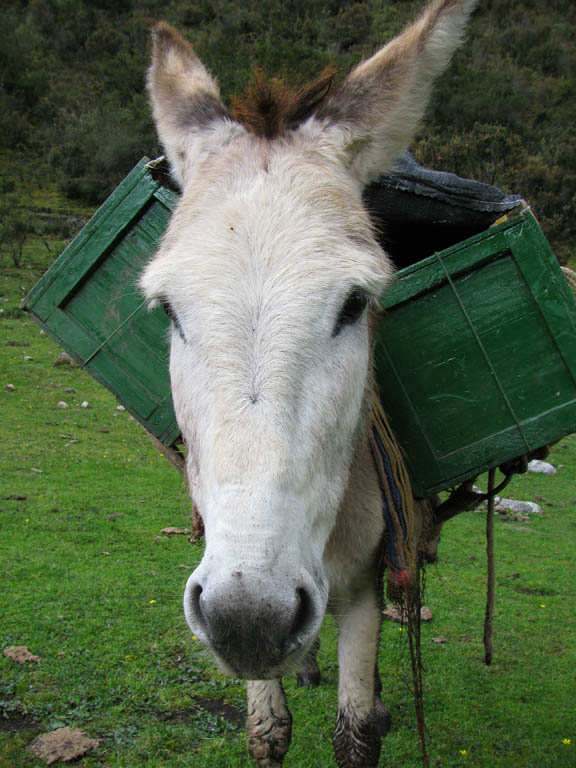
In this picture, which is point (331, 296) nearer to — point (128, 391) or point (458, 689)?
point (128, 391)

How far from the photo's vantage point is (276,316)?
1603 millimetres

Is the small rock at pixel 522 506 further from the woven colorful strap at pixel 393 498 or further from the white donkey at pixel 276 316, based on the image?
the white donkey at pixel 276 316

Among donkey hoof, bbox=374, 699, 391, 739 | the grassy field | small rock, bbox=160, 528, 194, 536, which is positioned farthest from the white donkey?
small rock, bbox=160, 528, 194, 536

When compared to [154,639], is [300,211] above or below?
above

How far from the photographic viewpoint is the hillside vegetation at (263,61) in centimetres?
2064

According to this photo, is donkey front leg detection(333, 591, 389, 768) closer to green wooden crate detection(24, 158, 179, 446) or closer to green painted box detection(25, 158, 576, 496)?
green painted box detection(25, 158, 576, 496)

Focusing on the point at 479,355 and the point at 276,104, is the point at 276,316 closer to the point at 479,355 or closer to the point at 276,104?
the point at 276,104

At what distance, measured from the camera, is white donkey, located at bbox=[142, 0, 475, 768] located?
140cm

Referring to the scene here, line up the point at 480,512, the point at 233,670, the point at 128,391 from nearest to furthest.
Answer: the point at 233,670 → the point at 128,391 → the point at 480,512

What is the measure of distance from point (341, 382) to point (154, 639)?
11.4ft

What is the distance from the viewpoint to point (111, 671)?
4.00m

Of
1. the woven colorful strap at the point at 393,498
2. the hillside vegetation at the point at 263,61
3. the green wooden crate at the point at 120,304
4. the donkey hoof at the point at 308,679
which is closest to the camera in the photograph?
the woven colorful strap at the point at 393,498

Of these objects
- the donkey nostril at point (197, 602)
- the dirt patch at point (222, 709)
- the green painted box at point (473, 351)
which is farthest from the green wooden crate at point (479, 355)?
the dirt patch at point (222, 709)

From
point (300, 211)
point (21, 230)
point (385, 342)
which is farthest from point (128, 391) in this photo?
point (21, 230)
